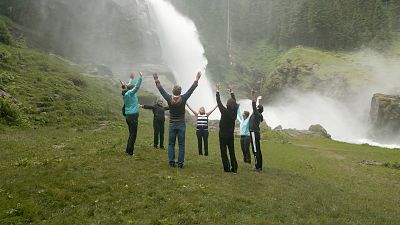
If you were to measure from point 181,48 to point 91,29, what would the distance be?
19535 mm

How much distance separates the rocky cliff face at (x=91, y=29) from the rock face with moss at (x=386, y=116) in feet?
118

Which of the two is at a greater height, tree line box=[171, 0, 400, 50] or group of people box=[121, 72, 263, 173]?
tree line box=[171, 0, 400, 50]

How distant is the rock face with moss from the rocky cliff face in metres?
36.0

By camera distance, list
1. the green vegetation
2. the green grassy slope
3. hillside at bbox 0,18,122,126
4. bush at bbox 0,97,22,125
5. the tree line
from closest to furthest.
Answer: the green grassy slope → bush at bbox 0,97,22,125 → hillside at bbox 0,18,122,126 → the green vegetation → the tree line

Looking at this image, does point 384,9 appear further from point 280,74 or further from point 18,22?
point 18,22

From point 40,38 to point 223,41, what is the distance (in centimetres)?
6791

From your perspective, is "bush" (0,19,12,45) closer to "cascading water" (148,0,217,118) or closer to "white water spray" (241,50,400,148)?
"cascading water" (148,0,217,118)

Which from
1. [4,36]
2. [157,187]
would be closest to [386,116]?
[4,36]

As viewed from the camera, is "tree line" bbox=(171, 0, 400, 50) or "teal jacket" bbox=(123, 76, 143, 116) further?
"tree line" bbox=(171, 0, 400, 50)

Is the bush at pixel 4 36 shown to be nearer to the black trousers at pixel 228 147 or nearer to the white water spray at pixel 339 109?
the black trousers at pixel 228 147

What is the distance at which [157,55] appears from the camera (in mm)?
72688

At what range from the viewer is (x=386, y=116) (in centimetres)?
5616

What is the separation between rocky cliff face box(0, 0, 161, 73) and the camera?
2292 inches

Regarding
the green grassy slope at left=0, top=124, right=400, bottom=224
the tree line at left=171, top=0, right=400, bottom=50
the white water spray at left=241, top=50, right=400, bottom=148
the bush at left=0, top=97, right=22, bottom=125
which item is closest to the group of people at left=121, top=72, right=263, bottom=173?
the green grassy slope at left=0, top=124, right=400, bottom=224
